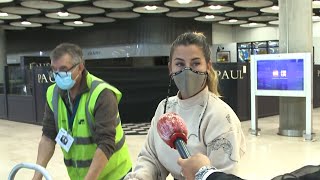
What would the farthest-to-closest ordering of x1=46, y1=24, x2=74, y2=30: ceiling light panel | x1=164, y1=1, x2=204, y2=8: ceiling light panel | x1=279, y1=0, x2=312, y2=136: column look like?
x1=46, y1=24, x2=74, y2=30: ceiling light panel < x1=164, y1=1, x2=204, y2=8: ceiling light panel < x1=279, y1=0, x2=312, y2=136: column

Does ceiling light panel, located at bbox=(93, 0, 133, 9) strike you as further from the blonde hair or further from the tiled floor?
the blonde hair

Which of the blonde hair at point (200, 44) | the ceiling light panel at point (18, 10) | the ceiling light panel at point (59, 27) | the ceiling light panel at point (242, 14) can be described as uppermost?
the ceiling light panel at point (59, 27)

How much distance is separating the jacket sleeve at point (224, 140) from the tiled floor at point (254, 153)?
2.59 meters

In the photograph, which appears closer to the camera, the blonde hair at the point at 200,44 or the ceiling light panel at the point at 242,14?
the blonde hair at the point at 200,44

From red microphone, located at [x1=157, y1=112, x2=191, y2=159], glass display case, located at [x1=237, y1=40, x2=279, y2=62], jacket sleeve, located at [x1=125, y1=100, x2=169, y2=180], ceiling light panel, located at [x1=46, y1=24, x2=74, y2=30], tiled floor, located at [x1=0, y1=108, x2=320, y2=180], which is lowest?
tiled floor, located at [x1=0, y1=108, x2=320, y2=180]

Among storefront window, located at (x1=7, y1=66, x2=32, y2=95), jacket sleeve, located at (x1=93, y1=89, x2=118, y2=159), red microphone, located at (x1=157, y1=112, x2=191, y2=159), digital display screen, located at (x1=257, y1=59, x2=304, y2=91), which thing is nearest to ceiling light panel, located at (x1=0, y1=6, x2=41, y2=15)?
storefront window, located at (x1=7, y1=66, x2=32, y2=95)

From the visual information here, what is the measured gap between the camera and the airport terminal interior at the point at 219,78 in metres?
6.11

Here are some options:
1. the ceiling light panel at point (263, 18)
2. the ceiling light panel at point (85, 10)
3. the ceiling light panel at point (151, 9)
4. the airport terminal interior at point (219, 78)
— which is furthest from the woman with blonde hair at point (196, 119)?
the ceiling light panel at point (263, 18)

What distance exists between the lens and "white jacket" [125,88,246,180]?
1290 millimetres

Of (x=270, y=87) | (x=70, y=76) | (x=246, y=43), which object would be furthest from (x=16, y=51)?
(x=70, y=76)

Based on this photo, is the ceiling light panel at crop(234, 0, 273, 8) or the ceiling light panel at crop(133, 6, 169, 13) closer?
the ceiling light panel at crop(234, 0, 273, 8)

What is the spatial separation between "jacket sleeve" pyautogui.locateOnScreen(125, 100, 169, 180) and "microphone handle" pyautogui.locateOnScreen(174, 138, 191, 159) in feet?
1.29

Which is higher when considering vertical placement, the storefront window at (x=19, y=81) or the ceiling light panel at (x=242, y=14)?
the ceiling light panel at (x=242, y=14)

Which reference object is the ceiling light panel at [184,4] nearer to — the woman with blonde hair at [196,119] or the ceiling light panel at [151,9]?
the ceiling light panel at [151,9]
